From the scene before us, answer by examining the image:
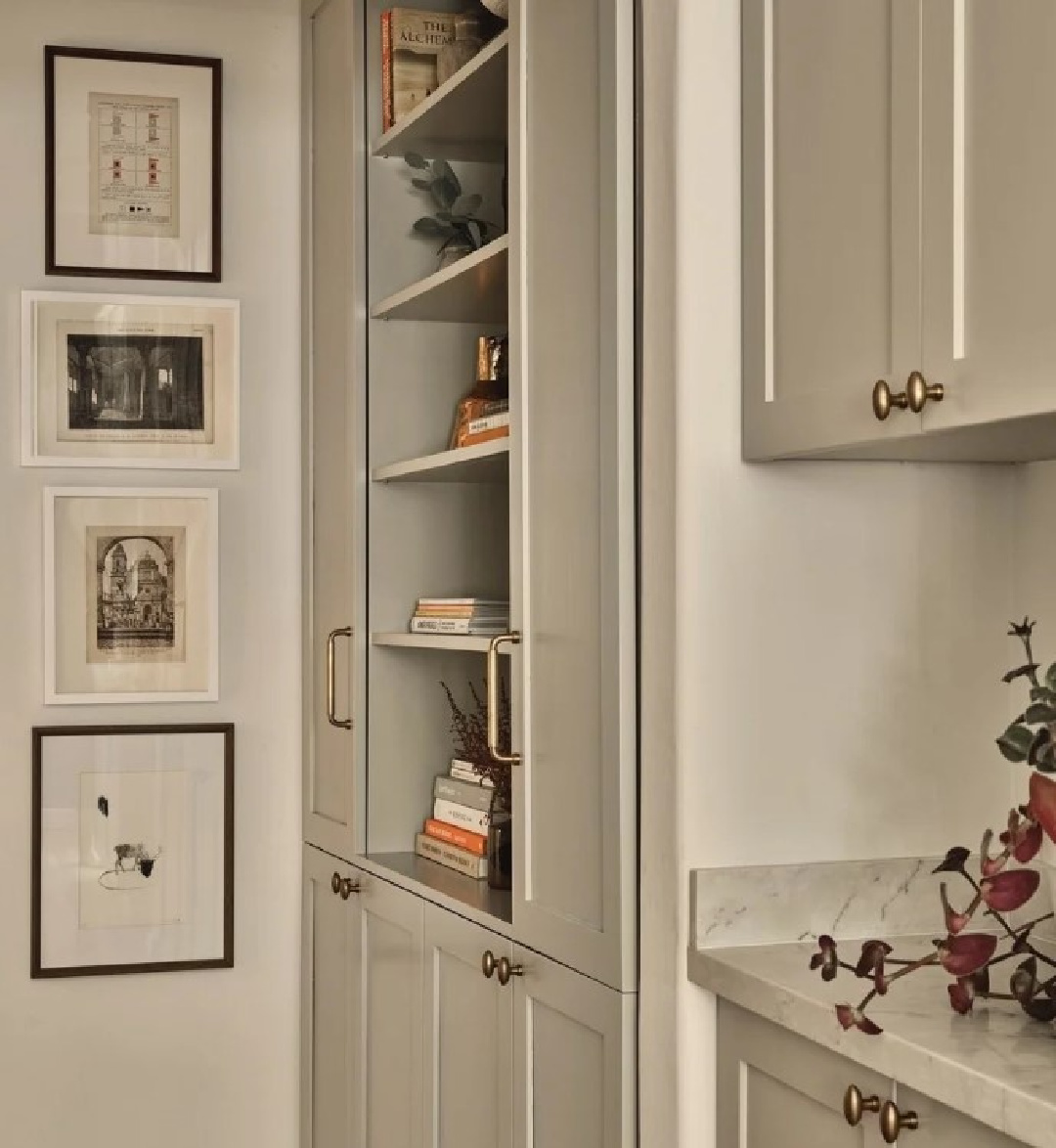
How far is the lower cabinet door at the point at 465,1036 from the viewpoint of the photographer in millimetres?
2355

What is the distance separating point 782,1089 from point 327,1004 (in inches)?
68.0

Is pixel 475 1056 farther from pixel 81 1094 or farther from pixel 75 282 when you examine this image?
pixel 75 282

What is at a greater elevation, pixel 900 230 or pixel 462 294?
pixel 462 294

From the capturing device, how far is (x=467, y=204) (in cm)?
310

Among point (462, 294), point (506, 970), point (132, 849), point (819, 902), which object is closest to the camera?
point (819, 902)

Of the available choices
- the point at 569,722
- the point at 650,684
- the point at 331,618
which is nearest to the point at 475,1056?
the point at 569,722

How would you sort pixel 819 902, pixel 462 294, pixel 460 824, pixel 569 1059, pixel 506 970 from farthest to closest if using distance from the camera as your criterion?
1. pixel 460 824
2. pixel 462 294
3. pixel 506 970
4. pixel 569 1059
5. pixel 819 902

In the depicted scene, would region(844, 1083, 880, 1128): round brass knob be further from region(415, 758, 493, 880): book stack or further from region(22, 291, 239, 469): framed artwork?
region(22, 291, 239, 469): framed artwork

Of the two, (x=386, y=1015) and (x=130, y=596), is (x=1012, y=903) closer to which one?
(x=386, y=1015)

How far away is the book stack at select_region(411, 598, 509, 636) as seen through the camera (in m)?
2.79

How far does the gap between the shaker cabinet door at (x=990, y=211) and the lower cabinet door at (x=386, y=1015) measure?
153 centimetres

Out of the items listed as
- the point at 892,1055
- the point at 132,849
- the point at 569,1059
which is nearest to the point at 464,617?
the point at 569,1059

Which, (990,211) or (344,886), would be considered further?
(344,886)

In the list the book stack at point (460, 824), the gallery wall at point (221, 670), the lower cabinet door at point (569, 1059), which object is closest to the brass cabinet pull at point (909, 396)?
the lower cabinet door at point (569, 1059)
